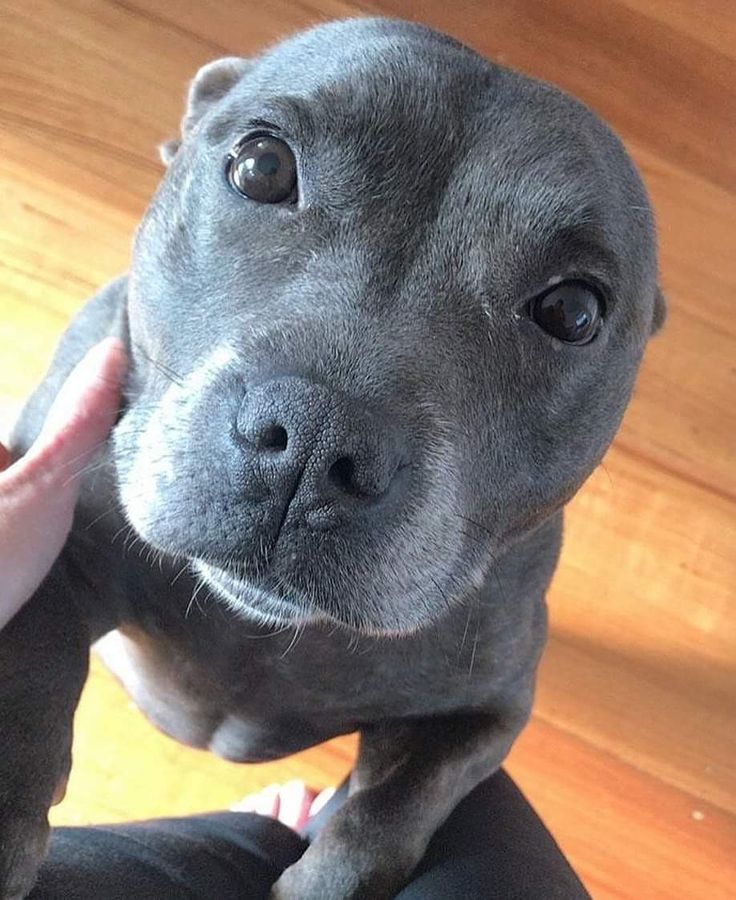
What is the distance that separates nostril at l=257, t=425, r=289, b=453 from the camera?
3.13 feet

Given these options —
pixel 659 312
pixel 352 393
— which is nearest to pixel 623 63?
pixel 659 312

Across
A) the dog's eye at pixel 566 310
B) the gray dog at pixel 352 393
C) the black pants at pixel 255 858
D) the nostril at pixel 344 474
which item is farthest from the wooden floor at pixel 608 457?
the nostril at pixel 344 474

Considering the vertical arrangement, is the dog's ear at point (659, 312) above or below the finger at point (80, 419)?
above

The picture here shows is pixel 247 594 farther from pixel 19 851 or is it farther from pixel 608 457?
pixel 608 457

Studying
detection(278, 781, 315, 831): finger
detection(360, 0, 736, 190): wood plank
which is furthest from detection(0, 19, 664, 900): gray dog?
detection(360, 0, 736, 190): wood plank

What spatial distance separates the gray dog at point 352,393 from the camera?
101 cm

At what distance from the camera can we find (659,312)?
58.9 inches

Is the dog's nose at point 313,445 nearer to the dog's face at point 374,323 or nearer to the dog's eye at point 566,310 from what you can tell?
the dog's face at point 374,323

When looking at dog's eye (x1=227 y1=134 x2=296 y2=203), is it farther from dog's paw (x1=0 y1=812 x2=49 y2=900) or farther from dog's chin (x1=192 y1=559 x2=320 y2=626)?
dog's paw (x1=0 y1=812 x2=49 y2=900)

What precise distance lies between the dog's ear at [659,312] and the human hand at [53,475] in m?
0.68

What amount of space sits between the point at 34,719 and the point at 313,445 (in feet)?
1.50

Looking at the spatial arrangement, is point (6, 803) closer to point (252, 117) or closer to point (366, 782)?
point (366, 782)

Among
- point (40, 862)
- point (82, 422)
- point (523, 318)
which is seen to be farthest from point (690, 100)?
point (40, 862)

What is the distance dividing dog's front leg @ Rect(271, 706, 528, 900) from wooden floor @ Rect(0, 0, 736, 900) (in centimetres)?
53
